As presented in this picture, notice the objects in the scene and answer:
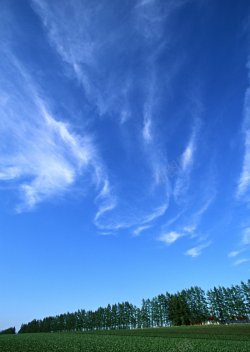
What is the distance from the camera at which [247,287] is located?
136m

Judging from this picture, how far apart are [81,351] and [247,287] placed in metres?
123

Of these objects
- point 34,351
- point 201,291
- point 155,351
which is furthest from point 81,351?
point 201,291

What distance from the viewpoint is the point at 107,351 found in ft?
132

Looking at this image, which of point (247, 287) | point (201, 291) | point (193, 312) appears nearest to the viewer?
point (247, 287)

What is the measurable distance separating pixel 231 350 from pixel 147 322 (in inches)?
6606

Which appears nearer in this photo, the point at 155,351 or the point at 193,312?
the point at 155,351

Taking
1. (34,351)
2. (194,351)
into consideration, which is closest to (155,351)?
(194,351)

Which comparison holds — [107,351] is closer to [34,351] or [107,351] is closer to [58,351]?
[58,351]

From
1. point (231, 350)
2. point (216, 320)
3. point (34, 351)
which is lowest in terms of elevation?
point (231, 350)

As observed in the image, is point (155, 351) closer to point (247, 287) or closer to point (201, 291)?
point (247, 287)

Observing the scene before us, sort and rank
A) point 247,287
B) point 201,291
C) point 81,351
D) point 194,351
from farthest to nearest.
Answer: point 201,291, point 247,287, point 81,351, point 194,351

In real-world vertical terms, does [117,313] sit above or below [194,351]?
above

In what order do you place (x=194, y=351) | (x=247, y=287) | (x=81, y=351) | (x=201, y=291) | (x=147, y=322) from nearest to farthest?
(x=194, y=351) → (x=81, y=351) → (x=247, y=287) → (x=201, y=291) → (x=147, y=322)

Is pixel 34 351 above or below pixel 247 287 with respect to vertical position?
below
